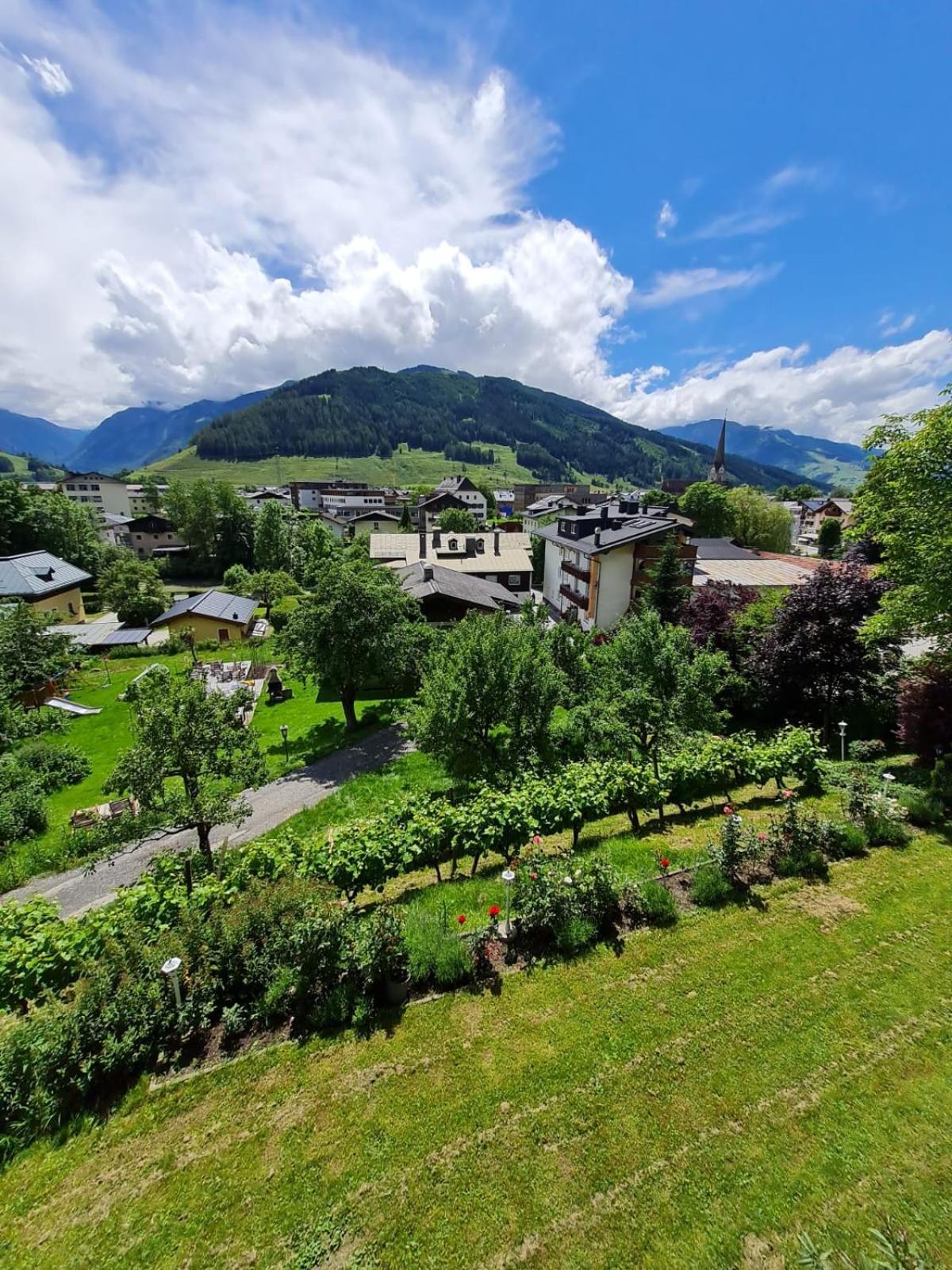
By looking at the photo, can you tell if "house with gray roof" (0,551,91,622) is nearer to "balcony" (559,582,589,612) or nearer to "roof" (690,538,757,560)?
"balcony" (559,582,589,612)

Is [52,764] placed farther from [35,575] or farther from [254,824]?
[35,575]

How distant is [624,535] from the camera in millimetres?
36500

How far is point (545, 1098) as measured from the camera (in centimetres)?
645

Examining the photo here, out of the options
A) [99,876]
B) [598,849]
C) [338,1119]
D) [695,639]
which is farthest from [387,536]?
[338,1119]

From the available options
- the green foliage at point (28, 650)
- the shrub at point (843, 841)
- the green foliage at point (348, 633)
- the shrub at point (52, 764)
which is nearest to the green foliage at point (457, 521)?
the green foliage at point (28, 650)

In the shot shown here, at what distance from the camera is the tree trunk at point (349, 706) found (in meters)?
24.7

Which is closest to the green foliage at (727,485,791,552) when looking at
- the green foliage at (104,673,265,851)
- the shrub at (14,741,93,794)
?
the green foliage at (104,673,265,851)

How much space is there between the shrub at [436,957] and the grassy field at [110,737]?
8476 millimetres

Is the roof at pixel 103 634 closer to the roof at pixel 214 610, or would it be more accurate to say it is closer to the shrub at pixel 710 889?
the roof at pixel 214 610

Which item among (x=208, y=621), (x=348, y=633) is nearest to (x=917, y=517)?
(x=348, y=633)

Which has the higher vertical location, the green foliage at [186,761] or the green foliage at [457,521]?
the green foliage at [457,521]

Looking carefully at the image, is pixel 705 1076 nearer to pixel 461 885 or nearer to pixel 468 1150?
pixel 468 1150

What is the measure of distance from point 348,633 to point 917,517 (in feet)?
68.7

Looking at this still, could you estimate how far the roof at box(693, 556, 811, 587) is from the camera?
35747mm
